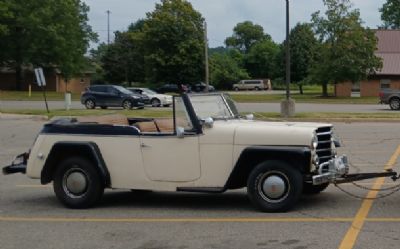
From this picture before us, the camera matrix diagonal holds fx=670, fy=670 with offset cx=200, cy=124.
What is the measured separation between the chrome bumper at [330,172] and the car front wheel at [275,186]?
0.23 meters

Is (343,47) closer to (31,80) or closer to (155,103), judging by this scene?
(155,103)

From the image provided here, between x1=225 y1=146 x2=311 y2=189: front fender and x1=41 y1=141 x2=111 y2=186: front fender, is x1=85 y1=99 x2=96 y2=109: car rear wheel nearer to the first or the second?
x1=41 y1=141 x2=111 y2=186: front fender

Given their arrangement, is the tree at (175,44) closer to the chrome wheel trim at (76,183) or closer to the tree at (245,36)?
the chrome wheel trim at (76,183)

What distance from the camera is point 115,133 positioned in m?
8.77

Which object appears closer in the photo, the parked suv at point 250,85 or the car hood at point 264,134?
the car hood at point 264,134

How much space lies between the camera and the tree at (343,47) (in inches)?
2355

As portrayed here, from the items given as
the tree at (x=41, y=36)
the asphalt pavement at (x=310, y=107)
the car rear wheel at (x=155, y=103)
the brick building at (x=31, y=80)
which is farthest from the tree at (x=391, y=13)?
the car rear wheel at (x=155, y=103)

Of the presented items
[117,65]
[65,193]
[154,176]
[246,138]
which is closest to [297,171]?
[246,138]

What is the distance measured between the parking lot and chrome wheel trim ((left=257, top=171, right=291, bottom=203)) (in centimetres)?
22

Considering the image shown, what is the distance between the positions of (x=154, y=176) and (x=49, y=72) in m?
71.9

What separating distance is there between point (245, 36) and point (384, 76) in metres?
103

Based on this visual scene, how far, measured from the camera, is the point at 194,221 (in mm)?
7980

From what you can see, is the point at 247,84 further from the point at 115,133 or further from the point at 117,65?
the point at 115,133

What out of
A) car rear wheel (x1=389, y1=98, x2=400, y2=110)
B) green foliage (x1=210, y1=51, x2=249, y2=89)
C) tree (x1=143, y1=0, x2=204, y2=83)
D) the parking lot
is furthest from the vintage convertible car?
green foliage (x1=210, y1=51, x2=249, y2=89)
